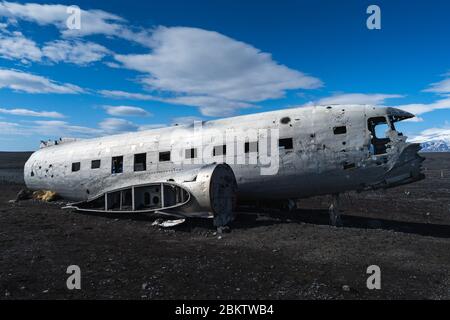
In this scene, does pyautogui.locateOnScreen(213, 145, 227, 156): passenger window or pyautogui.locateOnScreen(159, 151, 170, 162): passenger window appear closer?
pyautogui.locateOnScreen(213, 145, 227, 156): passenger window

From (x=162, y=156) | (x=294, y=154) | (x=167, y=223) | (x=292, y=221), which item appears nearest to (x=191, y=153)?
(x=162, y=156)

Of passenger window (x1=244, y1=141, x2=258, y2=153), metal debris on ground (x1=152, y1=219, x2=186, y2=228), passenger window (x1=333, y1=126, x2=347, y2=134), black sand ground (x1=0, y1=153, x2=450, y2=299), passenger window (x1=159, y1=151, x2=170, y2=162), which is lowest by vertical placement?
black sand ground (x1=0, y1=153, x2=450, y2=299)

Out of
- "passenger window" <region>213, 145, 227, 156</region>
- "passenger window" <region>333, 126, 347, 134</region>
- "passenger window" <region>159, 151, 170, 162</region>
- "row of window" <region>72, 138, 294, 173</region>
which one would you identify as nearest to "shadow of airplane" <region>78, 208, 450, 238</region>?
"row of window" <region>72, 138, 294, 173</region>

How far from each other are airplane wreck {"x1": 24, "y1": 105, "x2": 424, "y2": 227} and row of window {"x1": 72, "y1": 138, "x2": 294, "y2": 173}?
0.05 meters

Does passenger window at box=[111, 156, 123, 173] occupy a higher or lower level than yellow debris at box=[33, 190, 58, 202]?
higher

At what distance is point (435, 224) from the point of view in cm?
1683

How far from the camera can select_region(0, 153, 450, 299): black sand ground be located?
8.14 metres

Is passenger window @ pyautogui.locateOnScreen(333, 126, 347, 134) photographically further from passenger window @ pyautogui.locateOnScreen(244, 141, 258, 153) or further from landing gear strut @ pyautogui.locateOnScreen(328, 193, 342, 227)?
passenger window @ pyautogui.locateOnScreen(244, 141, 258, 153)

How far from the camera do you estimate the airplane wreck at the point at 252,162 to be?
14352 millimetres

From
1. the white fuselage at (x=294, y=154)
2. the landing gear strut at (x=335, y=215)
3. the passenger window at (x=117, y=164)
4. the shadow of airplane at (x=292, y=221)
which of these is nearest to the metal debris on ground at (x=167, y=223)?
the shadow of airplane at (x=292, y=221)

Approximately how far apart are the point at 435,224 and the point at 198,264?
1266 centimetres

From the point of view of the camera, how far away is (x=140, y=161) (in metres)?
18.4

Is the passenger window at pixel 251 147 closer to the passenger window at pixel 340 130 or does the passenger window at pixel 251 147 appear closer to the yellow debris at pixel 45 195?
the passenger window at pixel 340 130
